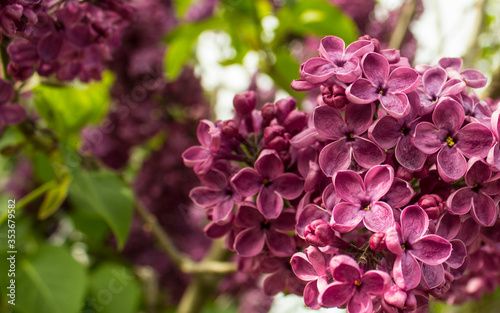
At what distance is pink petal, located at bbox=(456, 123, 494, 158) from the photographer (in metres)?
0.48

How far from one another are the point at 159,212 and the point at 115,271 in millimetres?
290

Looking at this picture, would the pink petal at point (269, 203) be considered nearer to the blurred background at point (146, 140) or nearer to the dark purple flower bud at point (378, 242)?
the dark purple flower bud at point (378, 242)

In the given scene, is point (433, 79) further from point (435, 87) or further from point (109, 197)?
point (109, 197)

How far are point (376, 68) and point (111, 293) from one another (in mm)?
915

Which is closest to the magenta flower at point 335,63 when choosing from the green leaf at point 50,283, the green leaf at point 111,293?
the green leaf at point 50,283

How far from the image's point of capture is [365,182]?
480mm

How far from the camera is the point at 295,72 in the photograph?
4.00 feet

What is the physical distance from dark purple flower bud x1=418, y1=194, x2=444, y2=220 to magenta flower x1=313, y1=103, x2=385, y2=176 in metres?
0.06

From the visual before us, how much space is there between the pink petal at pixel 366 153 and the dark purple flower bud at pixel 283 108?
11 cm

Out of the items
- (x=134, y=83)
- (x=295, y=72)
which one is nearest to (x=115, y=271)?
(x=134, y=83)

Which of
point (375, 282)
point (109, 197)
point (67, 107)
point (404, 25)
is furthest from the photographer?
point (404, 25)

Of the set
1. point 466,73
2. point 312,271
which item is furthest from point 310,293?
point 466,73

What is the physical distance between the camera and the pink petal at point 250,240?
1.83 ft

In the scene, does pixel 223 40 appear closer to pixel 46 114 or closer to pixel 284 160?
pixel 46 114
